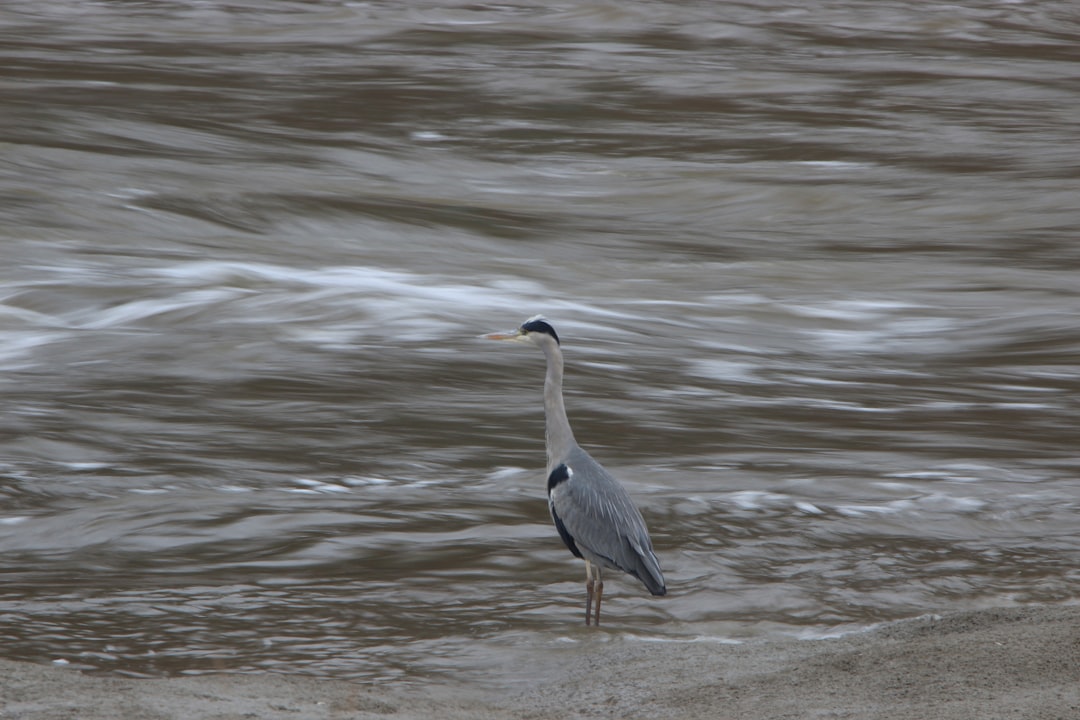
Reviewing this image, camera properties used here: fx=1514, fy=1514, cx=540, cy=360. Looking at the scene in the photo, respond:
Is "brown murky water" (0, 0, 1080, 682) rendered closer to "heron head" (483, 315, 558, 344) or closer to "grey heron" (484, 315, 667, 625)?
"grey heron" (484, 315, 667, 625)

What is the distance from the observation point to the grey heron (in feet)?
17.6

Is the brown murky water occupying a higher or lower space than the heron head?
lower

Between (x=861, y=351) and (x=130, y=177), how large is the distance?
299 inches

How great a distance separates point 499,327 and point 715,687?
6.70 meters

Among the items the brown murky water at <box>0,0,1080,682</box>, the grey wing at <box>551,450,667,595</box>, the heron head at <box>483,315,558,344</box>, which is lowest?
the brown murky water at <box>0,0,1080,682</box>

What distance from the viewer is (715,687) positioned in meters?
4.82

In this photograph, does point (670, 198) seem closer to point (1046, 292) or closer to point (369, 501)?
point (1046, 292)

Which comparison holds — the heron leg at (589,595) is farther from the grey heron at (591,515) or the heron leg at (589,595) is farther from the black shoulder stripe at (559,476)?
the black shoulder stripe at (559,476)

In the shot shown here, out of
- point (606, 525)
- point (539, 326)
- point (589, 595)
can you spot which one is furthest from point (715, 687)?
point (539, 326)

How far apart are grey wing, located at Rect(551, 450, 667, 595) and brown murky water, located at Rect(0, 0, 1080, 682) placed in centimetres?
37

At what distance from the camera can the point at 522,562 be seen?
6.48 metres

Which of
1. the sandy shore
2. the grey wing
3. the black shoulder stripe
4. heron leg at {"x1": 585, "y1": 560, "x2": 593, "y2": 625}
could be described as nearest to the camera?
the sandy shore

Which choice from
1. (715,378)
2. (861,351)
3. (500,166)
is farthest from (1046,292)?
(500,166)

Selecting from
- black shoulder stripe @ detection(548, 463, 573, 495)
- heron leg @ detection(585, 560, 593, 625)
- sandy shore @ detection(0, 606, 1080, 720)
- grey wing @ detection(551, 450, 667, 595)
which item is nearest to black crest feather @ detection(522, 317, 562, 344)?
black shoulder stripe @ detection(548, 463, 573, 495)
